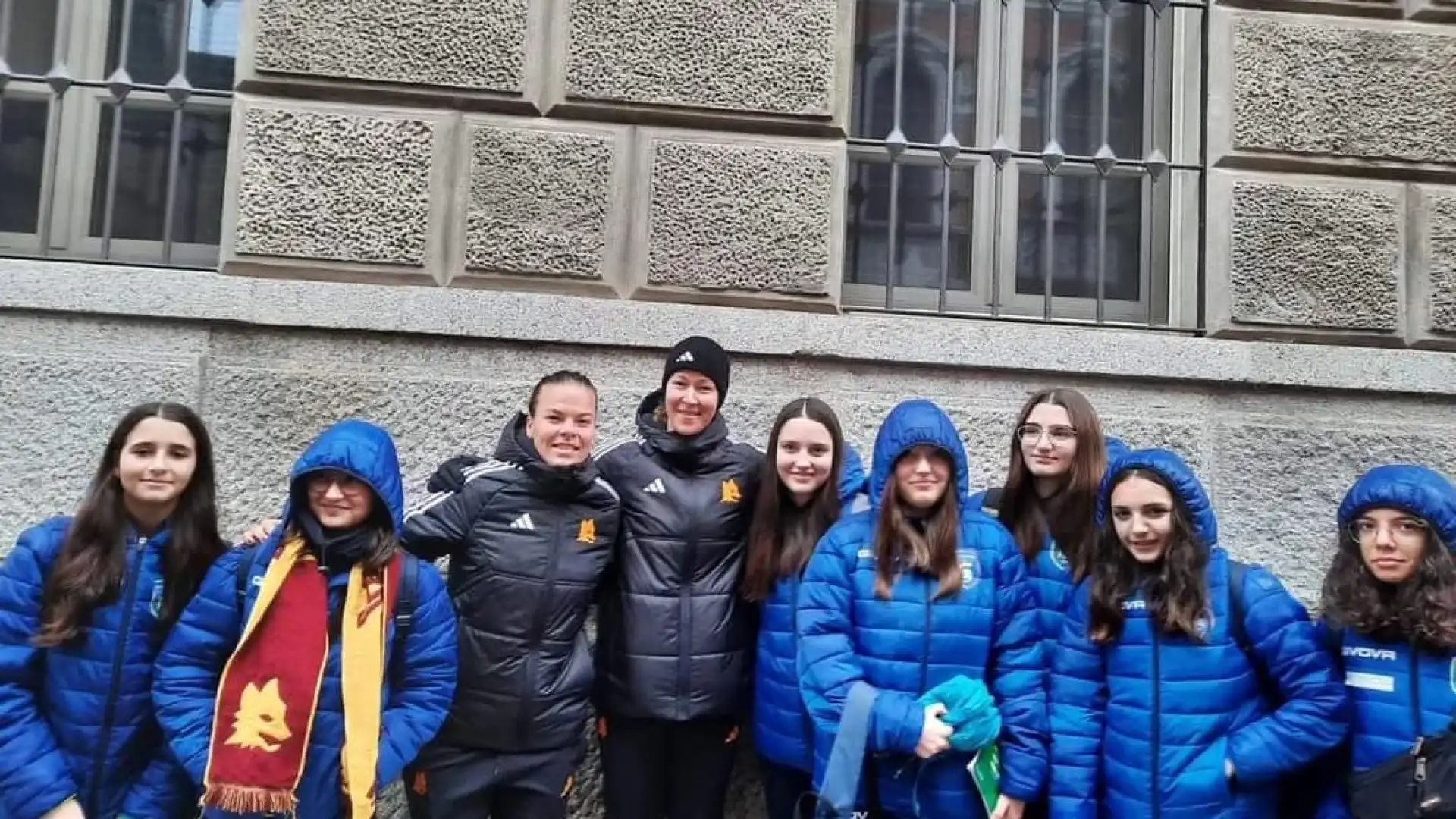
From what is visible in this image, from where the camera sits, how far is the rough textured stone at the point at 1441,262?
4.29 metres

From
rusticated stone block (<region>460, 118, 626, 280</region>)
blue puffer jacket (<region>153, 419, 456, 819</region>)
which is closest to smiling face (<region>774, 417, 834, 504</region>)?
blue puffer jacket (<region>153, 419, 456, 819</region>)

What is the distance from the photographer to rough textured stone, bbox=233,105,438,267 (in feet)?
13.1

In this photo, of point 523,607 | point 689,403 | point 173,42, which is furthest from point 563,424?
point 173,42

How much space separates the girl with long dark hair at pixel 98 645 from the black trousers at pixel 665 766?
3.56 feet

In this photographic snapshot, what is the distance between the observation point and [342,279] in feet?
13.1

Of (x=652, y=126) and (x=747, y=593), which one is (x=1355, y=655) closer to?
(x=747, y=593)

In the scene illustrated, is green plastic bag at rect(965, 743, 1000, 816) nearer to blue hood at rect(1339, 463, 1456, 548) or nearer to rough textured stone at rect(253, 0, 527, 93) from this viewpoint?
blue hood at rect(1339, 463, 1456, 548)

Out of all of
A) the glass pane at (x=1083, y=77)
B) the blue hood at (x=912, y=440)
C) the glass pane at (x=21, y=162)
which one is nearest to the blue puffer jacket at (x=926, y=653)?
the blue hood at (x=912, y=440)

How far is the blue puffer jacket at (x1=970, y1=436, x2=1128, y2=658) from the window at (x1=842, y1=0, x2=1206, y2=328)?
5.04ft

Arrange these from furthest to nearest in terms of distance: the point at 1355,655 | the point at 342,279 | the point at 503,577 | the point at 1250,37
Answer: the point at 1250,37 < the point at 342,279 < the point at 503,577 < the point at 1355,655

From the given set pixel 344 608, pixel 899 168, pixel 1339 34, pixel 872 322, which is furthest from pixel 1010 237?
pixel 344 608

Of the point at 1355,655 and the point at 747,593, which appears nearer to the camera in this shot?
the point at 1355,655

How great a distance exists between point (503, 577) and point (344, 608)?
1.42ft

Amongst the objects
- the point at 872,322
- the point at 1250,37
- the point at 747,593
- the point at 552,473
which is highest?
the point at 1250,37
